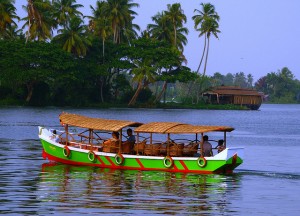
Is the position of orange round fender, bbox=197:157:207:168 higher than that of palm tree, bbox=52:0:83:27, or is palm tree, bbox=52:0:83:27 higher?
palm tree, bbox=52:0:83:27

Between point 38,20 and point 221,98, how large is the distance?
165ft

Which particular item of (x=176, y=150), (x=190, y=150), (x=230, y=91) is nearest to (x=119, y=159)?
(x=176, y=150)

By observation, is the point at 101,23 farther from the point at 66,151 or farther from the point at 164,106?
the point at 66,151

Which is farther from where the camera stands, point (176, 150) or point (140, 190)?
point (176, 150)

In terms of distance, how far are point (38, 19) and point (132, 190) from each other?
70.3 metres

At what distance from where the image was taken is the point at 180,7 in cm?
11475

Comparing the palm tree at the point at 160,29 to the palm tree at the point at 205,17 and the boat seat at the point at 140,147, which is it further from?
the boat seat at the point at 140,147

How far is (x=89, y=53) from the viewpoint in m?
105

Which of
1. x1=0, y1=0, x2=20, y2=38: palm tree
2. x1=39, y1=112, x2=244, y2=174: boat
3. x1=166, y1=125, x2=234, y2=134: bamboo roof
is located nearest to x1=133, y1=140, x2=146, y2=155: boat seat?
x1=39, y1=112, x2=244, y2=174: boat

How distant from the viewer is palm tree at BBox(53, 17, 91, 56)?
97.4 metres

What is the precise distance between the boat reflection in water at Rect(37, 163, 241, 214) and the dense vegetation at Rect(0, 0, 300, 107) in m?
56.7

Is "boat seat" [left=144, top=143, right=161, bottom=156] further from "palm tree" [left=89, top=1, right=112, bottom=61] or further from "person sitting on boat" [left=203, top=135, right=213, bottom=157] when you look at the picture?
"palm tree" [left=89, top=1, right=112, bottom=61]

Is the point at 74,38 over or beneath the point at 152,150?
over

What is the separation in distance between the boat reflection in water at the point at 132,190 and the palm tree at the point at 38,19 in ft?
205
